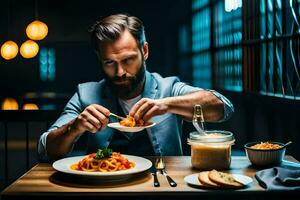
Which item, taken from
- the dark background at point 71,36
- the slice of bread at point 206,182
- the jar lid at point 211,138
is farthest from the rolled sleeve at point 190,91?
the dark background at point 71,36

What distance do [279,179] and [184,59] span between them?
8.79 m

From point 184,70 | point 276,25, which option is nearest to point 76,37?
point 184,70

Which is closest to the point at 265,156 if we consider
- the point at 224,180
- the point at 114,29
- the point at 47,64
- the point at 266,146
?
the point at 266,146

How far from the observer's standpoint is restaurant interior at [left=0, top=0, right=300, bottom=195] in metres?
3.25

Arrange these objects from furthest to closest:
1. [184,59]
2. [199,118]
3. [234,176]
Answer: [184,59] < [199,118] < [234,176]

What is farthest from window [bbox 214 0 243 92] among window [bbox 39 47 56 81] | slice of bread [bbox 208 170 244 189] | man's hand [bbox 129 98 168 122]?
window [bbox 39 47 56 81]

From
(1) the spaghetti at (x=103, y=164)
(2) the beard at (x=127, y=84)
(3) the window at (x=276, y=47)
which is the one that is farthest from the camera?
(3) the window at (x=276, y=47)

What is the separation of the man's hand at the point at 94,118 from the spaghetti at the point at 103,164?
218 millimetres

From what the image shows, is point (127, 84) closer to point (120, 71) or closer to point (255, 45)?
point (120, 71)

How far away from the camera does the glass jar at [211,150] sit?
5.93 feet

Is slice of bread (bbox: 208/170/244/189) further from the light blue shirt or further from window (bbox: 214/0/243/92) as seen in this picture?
window (bbox: 214/0/243/92)

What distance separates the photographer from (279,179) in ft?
5.17

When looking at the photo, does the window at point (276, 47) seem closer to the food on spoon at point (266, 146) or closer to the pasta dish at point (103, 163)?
the food on spoon at point (266, 146)

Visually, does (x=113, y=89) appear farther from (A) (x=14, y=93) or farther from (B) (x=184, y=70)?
(A) (x=14, y=93)
